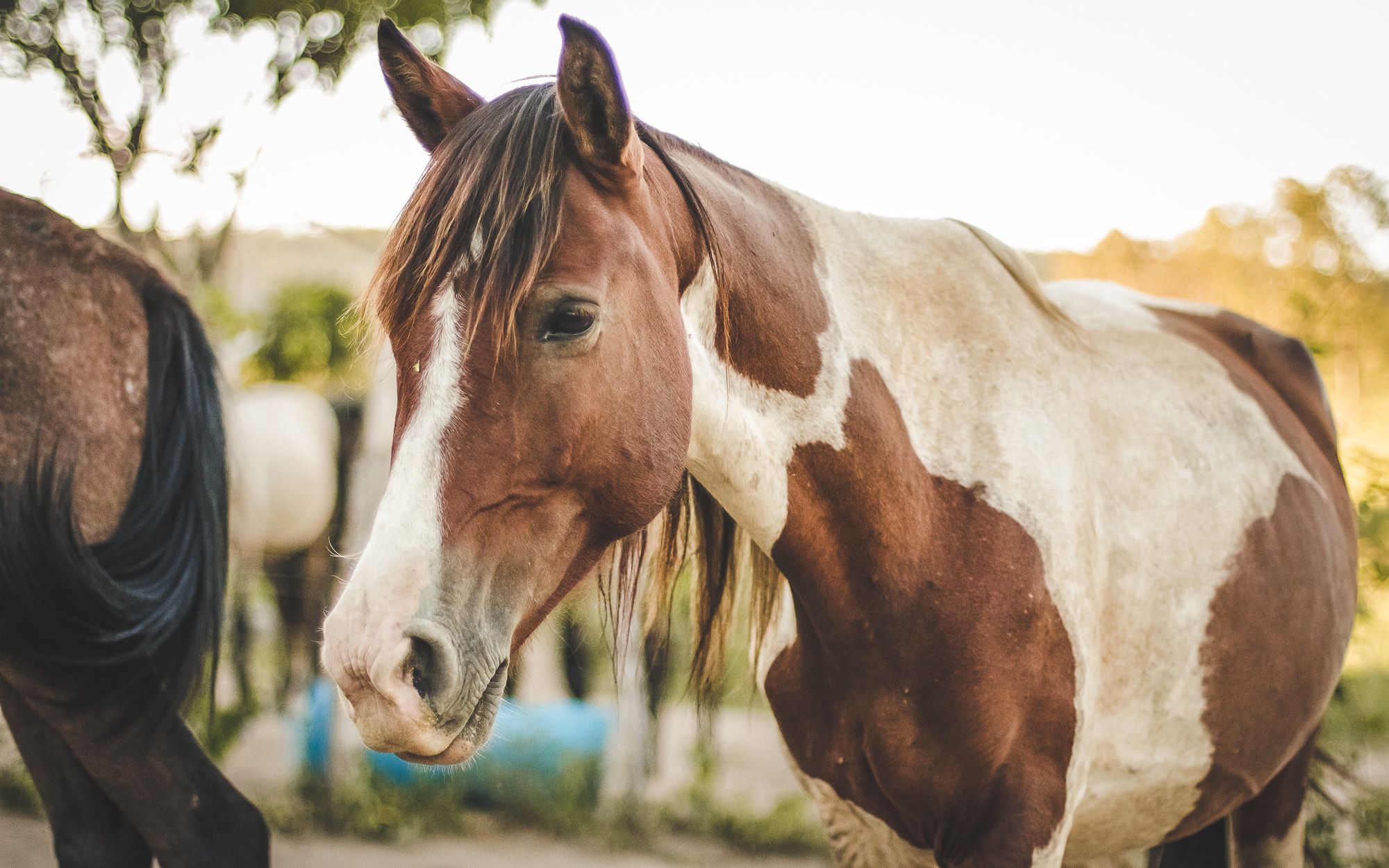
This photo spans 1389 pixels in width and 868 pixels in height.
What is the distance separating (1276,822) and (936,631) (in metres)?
1.62

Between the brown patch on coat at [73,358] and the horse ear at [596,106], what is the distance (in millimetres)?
1539

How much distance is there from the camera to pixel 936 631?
149 cm

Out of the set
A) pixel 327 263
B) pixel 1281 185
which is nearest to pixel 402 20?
pixel 1281 185

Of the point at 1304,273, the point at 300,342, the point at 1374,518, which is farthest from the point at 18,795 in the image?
the point at 1304,273

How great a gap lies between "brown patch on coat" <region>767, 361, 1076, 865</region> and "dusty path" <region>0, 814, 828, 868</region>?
2980mm

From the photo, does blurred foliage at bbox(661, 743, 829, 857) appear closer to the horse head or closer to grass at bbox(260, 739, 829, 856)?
grass at bbox(260, 739, 829, 856)

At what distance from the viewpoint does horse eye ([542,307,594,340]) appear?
1.15 metres

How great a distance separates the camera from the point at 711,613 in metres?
1.81

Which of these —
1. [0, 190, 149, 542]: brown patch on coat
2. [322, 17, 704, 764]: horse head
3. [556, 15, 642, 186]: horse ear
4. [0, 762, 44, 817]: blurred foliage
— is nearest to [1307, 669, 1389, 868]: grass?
[322, 17, 704, 764]: horse head

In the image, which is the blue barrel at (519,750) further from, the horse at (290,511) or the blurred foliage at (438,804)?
the horse at (290,511)

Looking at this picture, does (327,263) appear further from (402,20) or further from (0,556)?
(0,556)

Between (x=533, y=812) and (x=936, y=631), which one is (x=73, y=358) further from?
(x=533, y=812)

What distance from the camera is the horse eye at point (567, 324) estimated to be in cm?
115

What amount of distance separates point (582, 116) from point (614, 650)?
2.96 ft
